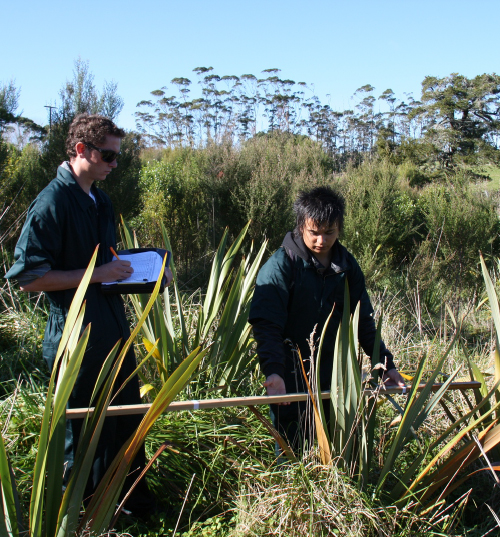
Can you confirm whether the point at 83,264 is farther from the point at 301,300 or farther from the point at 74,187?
the point at 301,300

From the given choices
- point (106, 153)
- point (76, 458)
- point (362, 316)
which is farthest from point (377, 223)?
point (76, 458)

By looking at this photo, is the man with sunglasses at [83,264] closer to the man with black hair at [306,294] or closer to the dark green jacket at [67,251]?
the dark green jacket at [67,251]

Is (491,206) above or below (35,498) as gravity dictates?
above

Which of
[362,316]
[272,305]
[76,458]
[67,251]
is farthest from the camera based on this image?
[362,316]

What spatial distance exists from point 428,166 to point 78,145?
2333 centimetres

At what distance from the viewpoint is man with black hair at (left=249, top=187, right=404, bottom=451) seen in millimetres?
2066

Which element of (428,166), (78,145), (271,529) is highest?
(428,166)

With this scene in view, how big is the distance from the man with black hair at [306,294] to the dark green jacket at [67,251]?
0.63m

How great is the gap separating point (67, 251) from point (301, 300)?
1.02 m

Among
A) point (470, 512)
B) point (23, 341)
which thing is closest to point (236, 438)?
point (470, 512)

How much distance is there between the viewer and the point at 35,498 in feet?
4.15

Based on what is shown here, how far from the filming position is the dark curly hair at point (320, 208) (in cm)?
208

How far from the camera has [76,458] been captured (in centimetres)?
144

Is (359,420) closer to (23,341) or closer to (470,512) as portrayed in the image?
(470,512)
